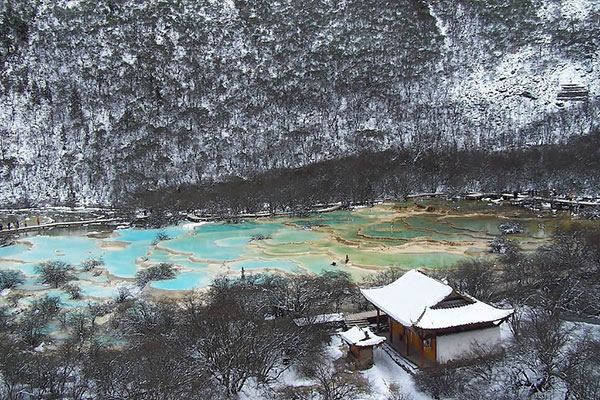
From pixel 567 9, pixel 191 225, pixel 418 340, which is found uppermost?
pixel 567 9

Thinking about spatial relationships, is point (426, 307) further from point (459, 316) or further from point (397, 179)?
point (397, 179)

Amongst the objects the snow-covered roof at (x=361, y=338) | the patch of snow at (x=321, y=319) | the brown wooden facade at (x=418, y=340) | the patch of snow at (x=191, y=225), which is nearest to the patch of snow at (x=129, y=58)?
the patch of snow at (x=191, y=225)

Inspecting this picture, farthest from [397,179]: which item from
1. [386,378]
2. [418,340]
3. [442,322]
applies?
[386,378]

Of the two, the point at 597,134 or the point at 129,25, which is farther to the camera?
the point at 129,25

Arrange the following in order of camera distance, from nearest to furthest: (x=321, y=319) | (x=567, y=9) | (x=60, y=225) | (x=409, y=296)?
(x=409, y=296) < (x=321, y=319) < (x=60, y=225) < (x=567, y=9)

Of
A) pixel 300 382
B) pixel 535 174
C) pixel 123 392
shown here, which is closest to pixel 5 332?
pixel 123 392

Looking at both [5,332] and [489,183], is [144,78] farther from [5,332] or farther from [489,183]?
[5,332]

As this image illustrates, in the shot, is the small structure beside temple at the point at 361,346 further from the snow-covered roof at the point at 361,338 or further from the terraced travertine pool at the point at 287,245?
the terraced travertine pool at the point at 287,245
